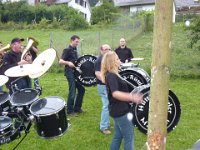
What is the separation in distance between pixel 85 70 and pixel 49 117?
3136 millimetres

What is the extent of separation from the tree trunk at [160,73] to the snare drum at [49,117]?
7.69ft

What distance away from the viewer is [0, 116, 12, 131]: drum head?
17.4ft

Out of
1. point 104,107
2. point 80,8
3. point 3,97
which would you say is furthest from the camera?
point 80,8

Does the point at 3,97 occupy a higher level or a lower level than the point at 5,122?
higher

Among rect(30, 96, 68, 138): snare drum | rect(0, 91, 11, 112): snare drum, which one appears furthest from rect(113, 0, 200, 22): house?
rect(30, 96, 68, 138): snare drum

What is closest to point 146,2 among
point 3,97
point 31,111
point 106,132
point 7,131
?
point 106,132

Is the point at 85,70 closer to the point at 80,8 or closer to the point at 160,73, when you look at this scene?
the point at 160,73

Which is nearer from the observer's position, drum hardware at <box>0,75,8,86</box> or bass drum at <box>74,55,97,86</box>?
drum hardware at <box>0,75,8,86</box>

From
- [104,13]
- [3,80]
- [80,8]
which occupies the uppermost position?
[80,8]

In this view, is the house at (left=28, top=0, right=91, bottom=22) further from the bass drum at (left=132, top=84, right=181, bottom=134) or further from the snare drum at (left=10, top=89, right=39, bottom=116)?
the bass drum at (left=132, top=84, right=181, bottom=134)

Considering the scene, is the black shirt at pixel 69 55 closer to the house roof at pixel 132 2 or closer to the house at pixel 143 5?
the house at pixel 143 5

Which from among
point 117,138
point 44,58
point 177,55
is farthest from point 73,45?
point 177,55

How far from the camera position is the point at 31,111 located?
547 centimetres

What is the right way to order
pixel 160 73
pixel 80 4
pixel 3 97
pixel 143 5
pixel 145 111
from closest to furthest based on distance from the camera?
pixel 160 73
pixel 145 111
pixel 3 97
pixel 80 4
pixel 143 5
